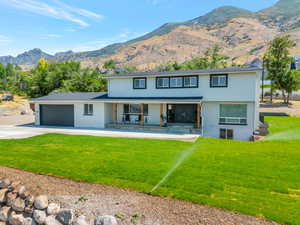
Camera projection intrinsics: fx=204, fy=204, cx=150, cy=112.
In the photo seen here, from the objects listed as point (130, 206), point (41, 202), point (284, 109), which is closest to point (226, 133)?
point (130, 206)

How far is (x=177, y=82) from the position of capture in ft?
59.5

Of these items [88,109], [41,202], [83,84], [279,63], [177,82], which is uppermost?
[279,63]

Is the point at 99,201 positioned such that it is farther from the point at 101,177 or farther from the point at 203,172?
the point at 203,172

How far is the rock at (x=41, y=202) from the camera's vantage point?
581 cm

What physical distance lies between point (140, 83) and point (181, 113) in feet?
15.8

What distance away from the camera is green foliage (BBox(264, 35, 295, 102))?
34562 millimetres

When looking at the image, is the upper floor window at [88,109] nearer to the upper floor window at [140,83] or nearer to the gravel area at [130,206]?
the upper floor window at [140,83]

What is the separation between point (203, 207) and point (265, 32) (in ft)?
693

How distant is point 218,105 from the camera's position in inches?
667

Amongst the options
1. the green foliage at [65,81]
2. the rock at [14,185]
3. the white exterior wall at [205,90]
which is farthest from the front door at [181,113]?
the green foliage at [65,81]

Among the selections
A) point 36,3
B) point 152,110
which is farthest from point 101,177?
point 36,3

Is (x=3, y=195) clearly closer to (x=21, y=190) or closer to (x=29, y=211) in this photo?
(x=21, y=190)

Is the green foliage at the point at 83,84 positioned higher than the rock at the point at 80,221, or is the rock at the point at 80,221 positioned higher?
the green foliage at the point at 83,84

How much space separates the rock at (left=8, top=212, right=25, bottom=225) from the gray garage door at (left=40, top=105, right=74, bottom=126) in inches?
575
